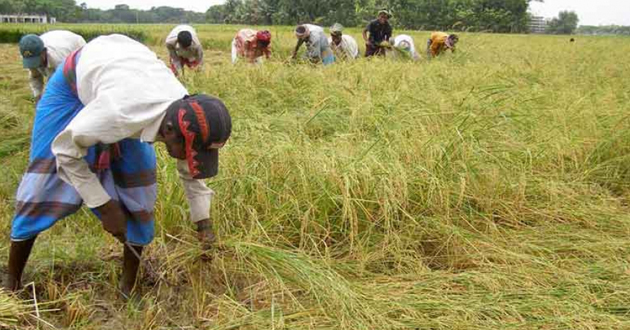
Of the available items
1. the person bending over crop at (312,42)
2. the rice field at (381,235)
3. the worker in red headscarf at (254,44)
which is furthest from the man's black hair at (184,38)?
the rice field at (381,235)

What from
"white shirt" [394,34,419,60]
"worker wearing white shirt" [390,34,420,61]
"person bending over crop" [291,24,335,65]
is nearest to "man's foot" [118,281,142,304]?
"person bending over crop" [291,24,335,65]

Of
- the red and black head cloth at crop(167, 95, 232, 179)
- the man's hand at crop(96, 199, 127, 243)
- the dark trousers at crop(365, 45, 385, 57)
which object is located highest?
the dark trousers at crop(365, 45, 385, 57)

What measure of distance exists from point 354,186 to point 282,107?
2393mm

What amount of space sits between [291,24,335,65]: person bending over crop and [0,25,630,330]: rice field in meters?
3.14

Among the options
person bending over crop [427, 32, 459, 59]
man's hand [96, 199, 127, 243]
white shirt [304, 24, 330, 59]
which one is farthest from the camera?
person bending over crop [427, 32, 459, 59]

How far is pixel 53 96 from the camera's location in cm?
182

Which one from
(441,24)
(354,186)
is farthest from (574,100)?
(441,24)

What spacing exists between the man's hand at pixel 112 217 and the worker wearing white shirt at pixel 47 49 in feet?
7.50

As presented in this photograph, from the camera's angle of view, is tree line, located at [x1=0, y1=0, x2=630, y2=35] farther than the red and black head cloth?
Yes

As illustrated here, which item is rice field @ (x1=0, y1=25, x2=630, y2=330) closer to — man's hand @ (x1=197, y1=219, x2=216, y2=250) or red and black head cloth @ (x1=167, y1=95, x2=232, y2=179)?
man's hand @ (x1=197, y1=219, x2=216, y2=250)

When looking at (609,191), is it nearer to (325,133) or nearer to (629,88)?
(325,133)

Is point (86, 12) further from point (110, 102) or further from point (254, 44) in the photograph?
point (110, 102)

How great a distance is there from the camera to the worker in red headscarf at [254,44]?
6.77 meters

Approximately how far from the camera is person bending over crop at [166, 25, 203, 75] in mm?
5789
